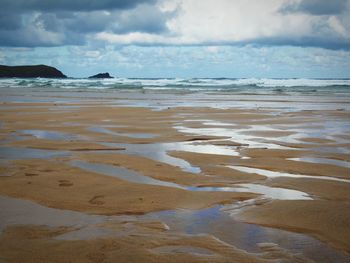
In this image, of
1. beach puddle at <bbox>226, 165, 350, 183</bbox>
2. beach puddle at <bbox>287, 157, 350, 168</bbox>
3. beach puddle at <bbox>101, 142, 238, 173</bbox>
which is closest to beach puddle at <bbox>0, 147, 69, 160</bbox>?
beach puddle at <bbox>101, 142, 238, 173</bbox>

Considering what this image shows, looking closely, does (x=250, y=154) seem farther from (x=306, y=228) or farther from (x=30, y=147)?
(x=30, y=147)

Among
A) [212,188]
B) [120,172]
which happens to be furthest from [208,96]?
[212,188]

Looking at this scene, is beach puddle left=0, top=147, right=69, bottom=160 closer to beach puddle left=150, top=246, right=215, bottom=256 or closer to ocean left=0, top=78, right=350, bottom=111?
beach puddle left=150, top=246, right=215, bottom=256

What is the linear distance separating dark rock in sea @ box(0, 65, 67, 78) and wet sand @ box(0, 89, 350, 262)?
151831 millimetres

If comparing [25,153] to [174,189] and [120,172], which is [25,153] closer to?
[120,172]

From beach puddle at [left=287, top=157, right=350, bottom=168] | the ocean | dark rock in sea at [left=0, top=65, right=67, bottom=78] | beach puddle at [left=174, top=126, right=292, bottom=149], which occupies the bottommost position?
beach puddle at [left=287, top=157, right=350, bottom=168]

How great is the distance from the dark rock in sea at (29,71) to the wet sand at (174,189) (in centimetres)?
15183

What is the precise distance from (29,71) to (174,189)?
162436mm

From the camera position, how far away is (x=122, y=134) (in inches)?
456

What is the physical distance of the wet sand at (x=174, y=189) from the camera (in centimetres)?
363

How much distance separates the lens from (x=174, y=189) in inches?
223

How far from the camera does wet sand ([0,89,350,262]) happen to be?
3631 millimetres

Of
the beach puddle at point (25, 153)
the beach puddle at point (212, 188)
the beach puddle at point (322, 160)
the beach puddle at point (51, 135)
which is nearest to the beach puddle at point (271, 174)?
the beach puddle at point (212, 188)

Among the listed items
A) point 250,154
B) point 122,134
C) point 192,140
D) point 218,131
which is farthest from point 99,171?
point 218,131
